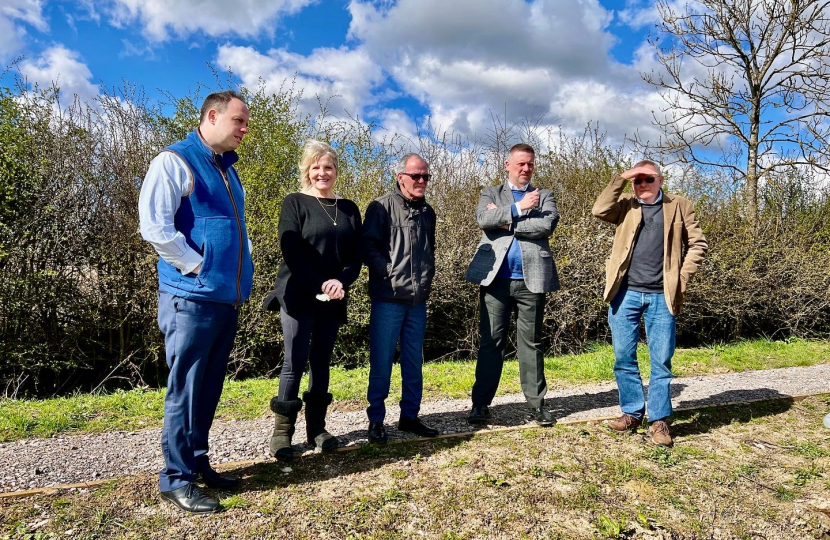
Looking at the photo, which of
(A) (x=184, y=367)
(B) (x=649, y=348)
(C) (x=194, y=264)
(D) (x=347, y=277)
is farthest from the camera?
(B) (x=649, y=348)

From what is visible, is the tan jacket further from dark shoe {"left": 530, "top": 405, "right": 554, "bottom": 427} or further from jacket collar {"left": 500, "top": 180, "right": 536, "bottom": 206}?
dark shoe {"left": 530, "top": 405, "right": 554, "bottom": 427}

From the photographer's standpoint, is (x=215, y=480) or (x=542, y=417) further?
(x=542, y=417)

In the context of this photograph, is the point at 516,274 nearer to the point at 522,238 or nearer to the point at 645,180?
the point at 522,238

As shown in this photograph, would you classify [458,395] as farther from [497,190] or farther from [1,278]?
[1,278]

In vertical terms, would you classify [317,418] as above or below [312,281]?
below

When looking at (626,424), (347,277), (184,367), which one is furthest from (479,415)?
(184,367)

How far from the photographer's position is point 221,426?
15.7ft

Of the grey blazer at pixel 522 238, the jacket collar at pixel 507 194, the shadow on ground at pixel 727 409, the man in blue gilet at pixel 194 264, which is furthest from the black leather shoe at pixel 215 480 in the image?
the shadow on ground at pixel 727 409

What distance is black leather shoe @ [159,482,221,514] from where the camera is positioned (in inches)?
118

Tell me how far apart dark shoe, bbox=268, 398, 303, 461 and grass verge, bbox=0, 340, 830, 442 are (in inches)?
55.1

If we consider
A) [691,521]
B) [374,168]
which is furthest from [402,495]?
[374,168]

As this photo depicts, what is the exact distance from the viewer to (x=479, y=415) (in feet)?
15.6

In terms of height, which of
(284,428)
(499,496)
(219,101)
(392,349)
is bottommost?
(499,496)

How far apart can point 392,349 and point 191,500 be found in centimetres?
176
